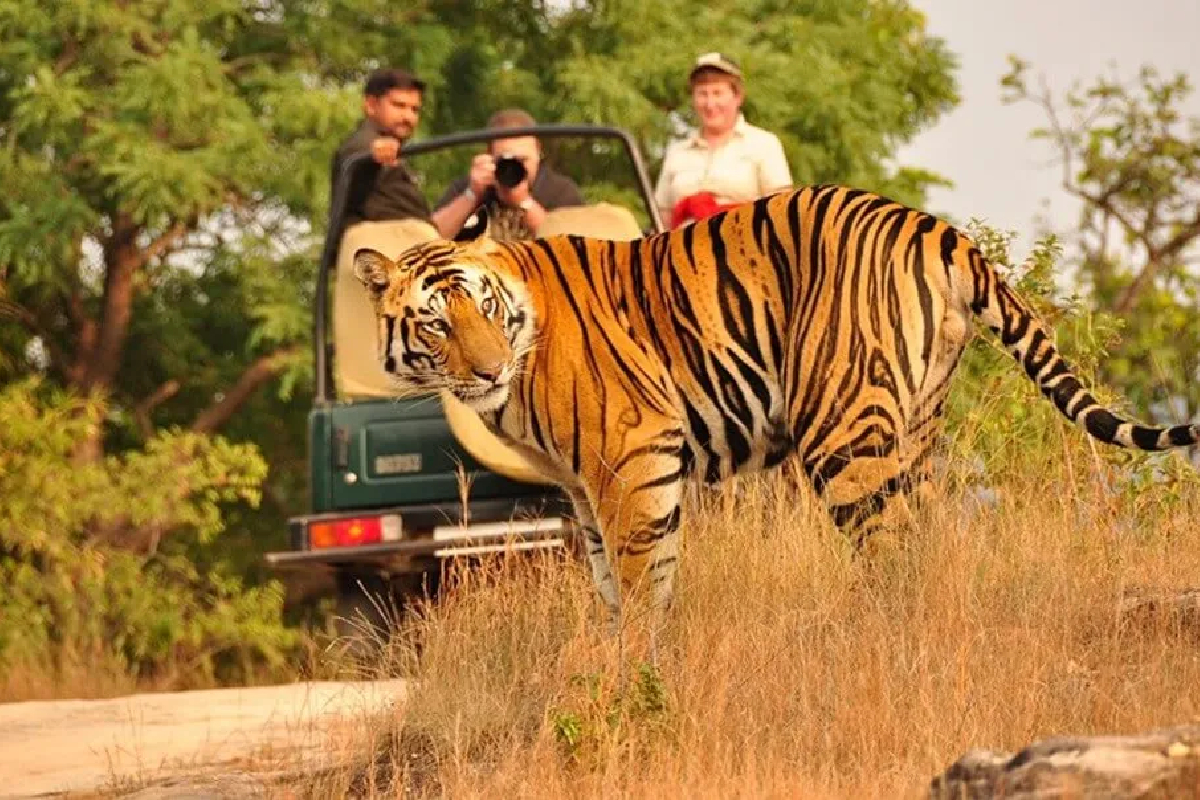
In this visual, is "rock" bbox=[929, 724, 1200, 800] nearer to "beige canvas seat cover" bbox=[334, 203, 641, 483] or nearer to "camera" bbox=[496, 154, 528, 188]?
"beige canvas seat cover" bbox=[334, 203, 641, 483]

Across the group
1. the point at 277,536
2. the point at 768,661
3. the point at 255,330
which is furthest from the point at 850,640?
the point at 277,536

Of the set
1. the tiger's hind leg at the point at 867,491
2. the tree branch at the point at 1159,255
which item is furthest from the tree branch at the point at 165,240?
the tiger's hind leg at the point at 867,491

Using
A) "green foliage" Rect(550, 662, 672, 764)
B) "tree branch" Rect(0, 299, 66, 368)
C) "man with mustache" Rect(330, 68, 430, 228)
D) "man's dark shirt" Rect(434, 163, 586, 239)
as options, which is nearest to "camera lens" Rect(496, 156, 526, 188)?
"man's dark shirt" Rect(434, 163, 586, 239)

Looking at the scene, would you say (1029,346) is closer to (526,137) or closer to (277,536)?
(526,137)

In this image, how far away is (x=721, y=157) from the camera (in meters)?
11.5

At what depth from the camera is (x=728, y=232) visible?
906 centimetres

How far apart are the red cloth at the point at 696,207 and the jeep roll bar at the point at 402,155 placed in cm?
33

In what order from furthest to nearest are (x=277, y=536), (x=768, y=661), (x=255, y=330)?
(x=277, y=536) < (x=255, y=330) < (x=768, y=661)

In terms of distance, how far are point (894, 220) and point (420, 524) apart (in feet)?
13.5

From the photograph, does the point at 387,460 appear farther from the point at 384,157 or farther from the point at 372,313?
the point at 384,157

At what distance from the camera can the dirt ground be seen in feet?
29.8

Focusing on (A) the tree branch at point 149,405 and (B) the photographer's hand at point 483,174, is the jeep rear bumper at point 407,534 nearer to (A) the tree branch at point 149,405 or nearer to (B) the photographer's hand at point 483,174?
(B) the photographer's hand at point 483,174

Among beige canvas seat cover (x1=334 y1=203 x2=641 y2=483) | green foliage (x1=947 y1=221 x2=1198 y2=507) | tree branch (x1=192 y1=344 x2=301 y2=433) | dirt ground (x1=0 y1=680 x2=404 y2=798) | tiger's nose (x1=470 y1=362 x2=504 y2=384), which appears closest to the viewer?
tiger's nose (x1=470 y1=362 x2=504 y2=384)

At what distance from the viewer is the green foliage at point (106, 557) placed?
1831 cm
